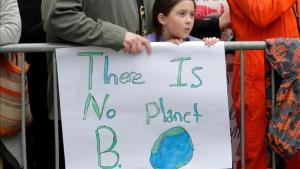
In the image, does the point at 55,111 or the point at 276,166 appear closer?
the point at 55,111

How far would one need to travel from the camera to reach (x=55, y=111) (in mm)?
3494

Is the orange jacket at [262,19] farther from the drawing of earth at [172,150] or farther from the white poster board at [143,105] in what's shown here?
the drawing of earth at [172,150]

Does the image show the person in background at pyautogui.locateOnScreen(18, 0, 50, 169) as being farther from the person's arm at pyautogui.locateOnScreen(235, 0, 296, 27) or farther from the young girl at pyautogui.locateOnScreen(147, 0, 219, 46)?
the person's arm at pyautogui.locateOnScreen(235, 0, 296, 27)

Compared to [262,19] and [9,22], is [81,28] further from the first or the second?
[262,19]

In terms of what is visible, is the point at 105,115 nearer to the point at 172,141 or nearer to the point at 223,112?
the point at 172,141

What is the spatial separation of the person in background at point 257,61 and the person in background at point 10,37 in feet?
3.95

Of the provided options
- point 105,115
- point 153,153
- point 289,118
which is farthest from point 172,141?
point 289,118

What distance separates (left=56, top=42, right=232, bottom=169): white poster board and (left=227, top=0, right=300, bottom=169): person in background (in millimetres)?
295

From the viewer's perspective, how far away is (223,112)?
11.5 ft

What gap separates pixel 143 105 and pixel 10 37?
2.46 ft

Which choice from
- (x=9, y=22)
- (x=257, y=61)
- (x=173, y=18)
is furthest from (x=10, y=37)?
(x=257, y=61)

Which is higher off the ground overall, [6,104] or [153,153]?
[6,104]

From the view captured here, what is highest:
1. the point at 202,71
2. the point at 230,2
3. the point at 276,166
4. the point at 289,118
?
the point at 230,2

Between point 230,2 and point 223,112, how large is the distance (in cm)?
70
